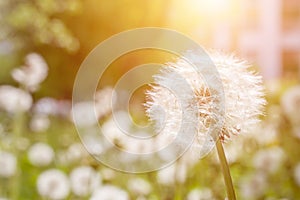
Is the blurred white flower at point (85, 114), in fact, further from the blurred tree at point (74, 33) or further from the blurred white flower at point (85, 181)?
the blurred tree at point (74, 33)

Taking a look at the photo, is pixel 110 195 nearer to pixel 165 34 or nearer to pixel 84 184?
pixel 84 184

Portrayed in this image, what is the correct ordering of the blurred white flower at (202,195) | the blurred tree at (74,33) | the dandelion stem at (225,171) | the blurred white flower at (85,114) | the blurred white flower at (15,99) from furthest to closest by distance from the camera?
the blurred tree at (74,33) < the blurred white flower at (85,114) < the blurred white flower at (15,99) < the blurred white flower at (202,195) < the dandelion stem at (225,171)

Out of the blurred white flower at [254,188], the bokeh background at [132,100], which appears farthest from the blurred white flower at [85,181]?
the blurred white flower at [254,188]

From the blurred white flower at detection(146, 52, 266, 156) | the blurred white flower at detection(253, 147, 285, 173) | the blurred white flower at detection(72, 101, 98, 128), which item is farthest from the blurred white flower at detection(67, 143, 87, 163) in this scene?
the blurred white flower at detection(146, 52, 266, 156)

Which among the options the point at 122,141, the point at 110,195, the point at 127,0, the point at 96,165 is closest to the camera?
the point at 110,195

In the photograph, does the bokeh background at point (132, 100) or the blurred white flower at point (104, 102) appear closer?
the bokeh background at point (132, 100)

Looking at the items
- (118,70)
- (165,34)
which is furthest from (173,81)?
(118,70)

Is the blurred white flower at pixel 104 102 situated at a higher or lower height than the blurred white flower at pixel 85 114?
lower
